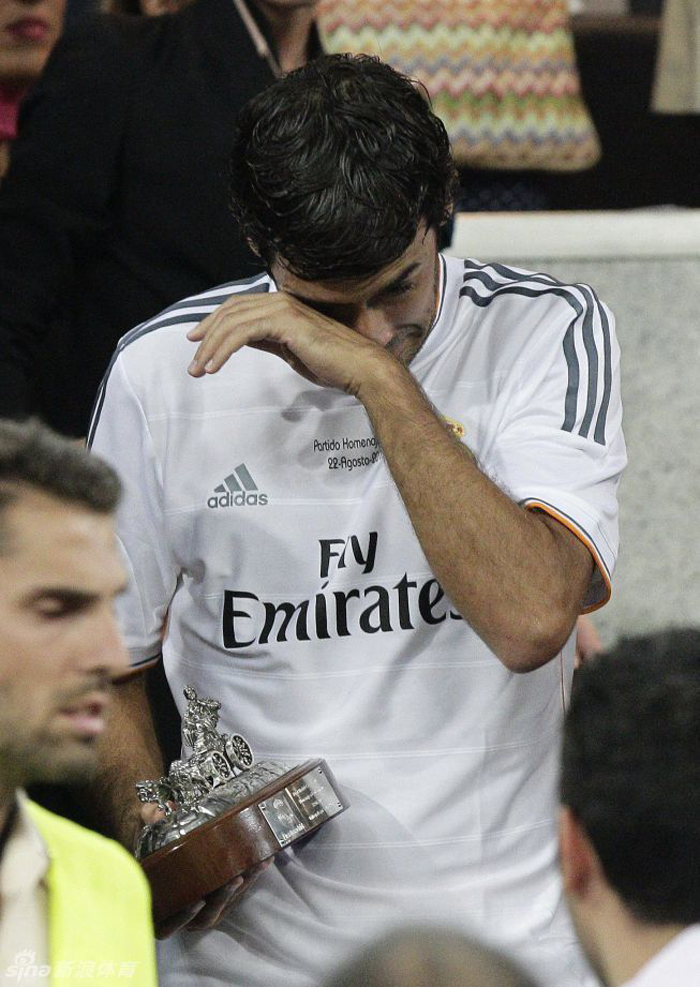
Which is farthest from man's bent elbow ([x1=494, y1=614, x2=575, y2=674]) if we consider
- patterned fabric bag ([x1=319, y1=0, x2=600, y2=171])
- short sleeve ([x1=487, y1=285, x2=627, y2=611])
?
patterned fabric bag ([x1=319, y1=0, x2=600, y2=171])

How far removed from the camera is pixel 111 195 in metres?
2.33

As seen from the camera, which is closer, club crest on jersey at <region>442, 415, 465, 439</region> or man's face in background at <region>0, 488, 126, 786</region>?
man's face in background at <region>0, 488, 126, 786</region>

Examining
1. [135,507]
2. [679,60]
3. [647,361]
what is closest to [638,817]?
[135,507]

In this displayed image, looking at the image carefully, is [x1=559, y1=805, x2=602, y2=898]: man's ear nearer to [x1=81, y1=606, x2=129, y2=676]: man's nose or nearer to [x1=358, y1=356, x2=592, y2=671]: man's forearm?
[x1=81, y1=606, x2=129, y2=676]: man's nose

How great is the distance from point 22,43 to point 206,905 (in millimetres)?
1262

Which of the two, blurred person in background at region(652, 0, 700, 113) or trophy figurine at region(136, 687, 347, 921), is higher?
blurred person in background at region(652, 0, 700, 113)

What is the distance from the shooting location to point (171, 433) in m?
1.99

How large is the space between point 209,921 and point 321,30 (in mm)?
1644

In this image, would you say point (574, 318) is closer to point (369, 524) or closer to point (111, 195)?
point (369, 524)

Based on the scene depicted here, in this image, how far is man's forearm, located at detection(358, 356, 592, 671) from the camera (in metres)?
1.81

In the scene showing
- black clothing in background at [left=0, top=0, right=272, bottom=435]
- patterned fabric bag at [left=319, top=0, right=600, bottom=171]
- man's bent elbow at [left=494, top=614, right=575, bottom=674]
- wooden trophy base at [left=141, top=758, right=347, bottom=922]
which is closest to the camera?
wooden trophy base at [left=141, top=758, right=347, bottom=922]

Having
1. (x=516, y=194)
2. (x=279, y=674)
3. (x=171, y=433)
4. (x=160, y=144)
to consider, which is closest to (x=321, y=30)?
(x=516, y=194)

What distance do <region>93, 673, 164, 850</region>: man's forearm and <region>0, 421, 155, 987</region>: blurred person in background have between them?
386 mm

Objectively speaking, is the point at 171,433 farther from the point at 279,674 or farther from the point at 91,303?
the point at 91,303
